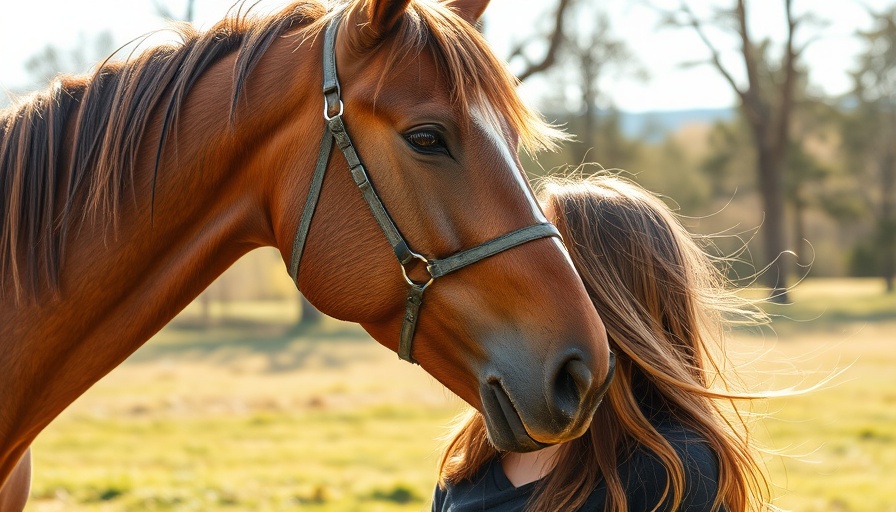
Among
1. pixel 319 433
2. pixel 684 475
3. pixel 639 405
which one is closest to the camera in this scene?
pixel 684 475

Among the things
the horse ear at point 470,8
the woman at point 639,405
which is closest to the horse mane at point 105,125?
the horse ear at point 470,8

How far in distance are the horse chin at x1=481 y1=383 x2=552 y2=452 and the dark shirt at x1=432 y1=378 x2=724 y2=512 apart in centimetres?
41

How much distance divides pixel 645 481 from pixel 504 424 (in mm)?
480

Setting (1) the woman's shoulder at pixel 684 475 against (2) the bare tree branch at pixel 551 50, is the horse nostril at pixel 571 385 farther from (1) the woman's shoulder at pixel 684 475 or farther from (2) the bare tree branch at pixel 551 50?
(2) the bare tree branch at pixel 551 50

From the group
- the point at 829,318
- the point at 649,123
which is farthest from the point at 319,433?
the point at 649,123

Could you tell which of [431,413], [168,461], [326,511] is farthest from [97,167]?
[431,413]

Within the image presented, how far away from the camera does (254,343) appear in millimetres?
20438

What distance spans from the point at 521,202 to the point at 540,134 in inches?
14.9

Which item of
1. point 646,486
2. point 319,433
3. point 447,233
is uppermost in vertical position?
point 447,233

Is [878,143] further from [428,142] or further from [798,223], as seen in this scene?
[428,142]

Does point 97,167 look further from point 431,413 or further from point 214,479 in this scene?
point 431,413

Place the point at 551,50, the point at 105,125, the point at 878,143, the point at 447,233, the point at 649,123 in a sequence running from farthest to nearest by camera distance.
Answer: the point at 649,123 < the point at 878,143 < the point at 551,50 < the point at 105,125 < the point at 447,233

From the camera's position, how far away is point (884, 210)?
32875 millimetres

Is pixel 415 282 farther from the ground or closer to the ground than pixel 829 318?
farther from the ground
